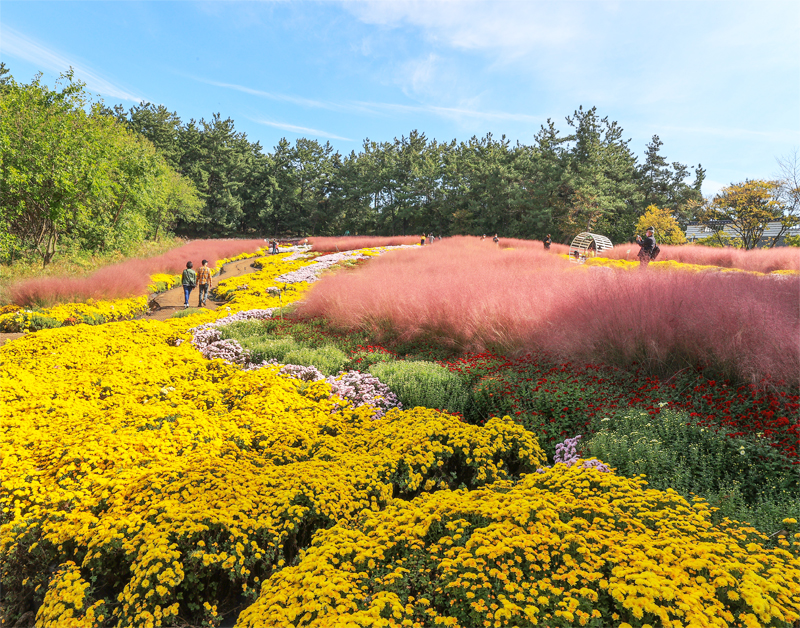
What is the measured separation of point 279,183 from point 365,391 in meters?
68.6

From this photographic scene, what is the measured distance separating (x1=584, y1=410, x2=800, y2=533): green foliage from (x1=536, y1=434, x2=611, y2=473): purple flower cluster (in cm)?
14

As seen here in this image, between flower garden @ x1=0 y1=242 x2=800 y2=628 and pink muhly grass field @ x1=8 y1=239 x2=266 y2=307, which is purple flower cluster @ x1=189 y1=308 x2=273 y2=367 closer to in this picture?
flower garden @ x1=0 y1=242 x2=800 y2=628

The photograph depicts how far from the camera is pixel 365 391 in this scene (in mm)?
6547

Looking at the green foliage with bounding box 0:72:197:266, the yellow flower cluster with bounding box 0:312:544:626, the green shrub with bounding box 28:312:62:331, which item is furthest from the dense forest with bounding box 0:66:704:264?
the yellow flower cluster with bounding box 0:312:544:626

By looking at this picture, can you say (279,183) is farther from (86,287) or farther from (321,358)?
(321,358)

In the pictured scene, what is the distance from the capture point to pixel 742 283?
758cm

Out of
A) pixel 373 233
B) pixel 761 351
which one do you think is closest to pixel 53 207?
pixel 761 351

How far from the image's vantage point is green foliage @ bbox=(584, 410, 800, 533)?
3611 mm

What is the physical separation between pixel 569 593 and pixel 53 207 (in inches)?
842

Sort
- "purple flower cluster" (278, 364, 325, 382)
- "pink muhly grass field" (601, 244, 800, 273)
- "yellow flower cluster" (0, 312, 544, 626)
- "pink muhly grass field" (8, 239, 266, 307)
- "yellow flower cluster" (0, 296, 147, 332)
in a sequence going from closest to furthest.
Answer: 1. "yellow flower cluster" (0, 312, 544, 626)
2. "purple flower cluster" (278, 364, 325, 382)
3. "yellow flower cluster" (0, 296, 147, 332)
4. "pink muhly grass field" (8, 239, 266, 307)
5. "pink muhly grass field" (601, 244, 800, 273)

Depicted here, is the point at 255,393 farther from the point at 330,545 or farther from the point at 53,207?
the point at 53,207

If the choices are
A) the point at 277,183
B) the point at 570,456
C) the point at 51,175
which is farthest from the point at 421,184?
the point at 570,456

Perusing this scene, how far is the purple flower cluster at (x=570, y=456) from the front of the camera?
4155mm

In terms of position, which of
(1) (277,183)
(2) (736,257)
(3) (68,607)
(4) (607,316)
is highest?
(1) (277,183)
